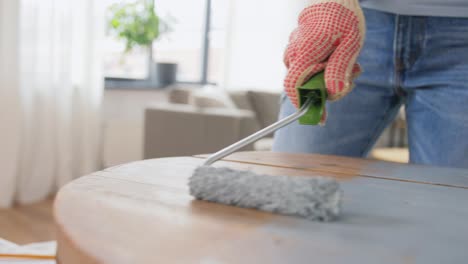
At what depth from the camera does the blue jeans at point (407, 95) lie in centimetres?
97

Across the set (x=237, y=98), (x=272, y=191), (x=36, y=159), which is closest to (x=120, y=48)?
(x=237, y=98)

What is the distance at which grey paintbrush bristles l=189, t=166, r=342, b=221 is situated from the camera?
525mm

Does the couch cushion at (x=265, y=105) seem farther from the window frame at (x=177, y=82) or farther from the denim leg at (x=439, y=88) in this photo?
the denim leg at (x=439, y=88)

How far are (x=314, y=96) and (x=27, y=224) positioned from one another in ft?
6.83

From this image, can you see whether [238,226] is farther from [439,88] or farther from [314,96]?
[439,88]

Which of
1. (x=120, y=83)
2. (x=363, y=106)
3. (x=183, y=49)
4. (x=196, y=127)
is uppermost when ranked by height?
(x=363, y=106)

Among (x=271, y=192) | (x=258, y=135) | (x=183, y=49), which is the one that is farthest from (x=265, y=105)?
(x=271, y=192)

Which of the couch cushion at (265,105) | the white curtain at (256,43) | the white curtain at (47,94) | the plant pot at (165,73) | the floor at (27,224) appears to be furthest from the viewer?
the white curtain at (256,43)

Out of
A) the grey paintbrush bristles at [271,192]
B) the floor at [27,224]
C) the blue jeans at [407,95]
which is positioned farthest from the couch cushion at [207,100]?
the grey paintbrush bristles at [271,192]

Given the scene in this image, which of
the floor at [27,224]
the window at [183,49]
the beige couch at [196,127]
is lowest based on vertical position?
the floor at [27,224]

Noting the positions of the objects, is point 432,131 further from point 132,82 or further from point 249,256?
point 132,82

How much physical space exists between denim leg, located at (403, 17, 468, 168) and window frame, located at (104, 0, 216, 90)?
2.90 m

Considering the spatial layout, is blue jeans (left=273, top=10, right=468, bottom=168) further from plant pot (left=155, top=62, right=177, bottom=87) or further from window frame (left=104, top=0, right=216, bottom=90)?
plant pot (left=155, top=62, right=177, bottom=87)

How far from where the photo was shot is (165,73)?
4.21 m
